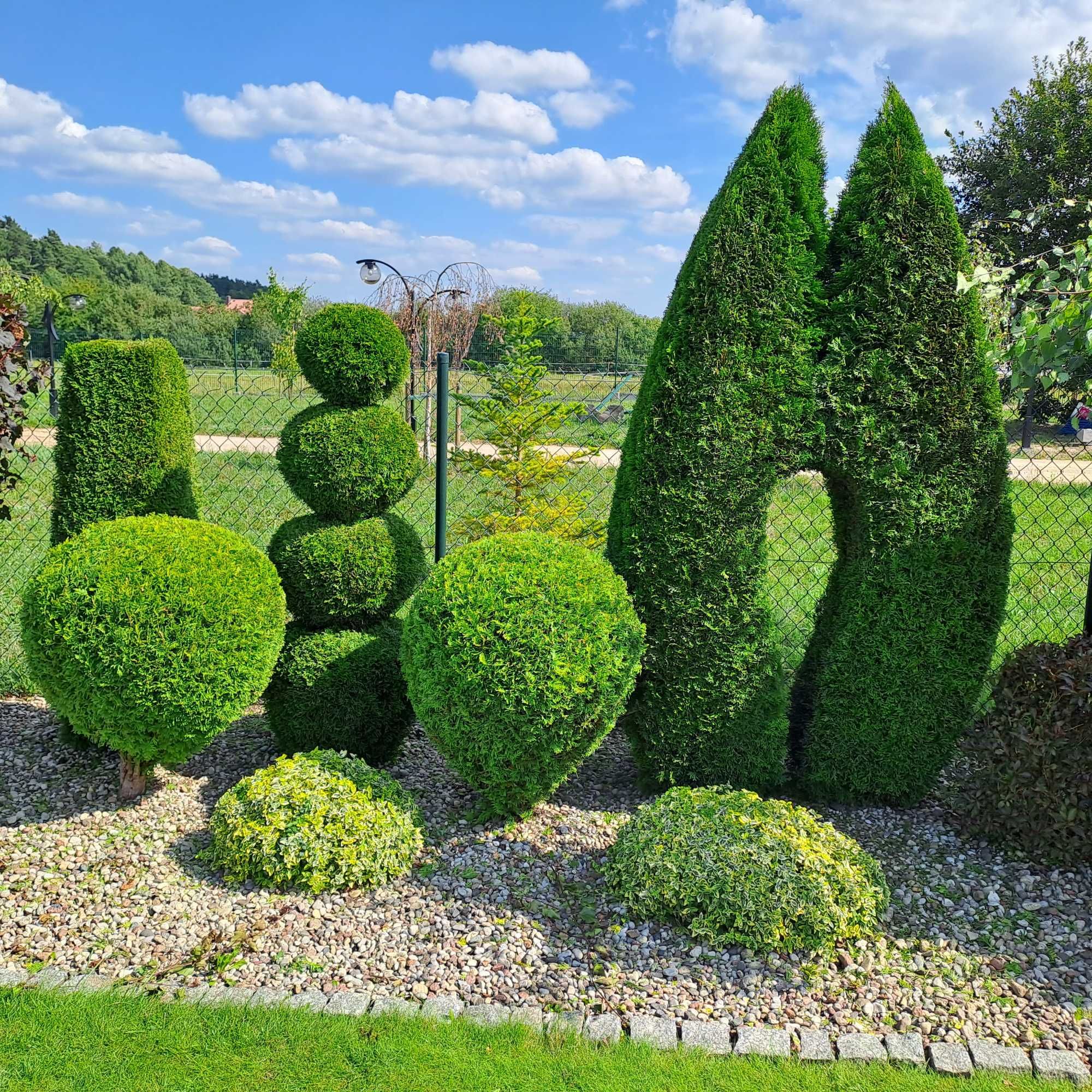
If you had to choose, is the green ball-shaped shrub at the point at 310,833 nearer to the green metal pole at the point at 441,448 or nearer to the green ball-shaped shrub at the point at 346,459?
the green ball-shaped shrub at the point at 346,459

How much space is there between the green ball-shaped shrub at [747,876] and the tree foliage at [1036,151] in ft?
73.9

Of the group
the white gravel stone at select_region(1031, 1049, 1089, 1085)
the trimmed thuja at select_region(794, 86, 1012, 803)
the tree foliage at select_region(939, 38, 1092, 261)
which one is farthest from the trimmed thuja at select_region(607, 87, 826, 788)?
the tree foliage at select_region(939, 38, 1092, 261)

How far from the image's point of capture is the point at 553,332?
2792 centimetres

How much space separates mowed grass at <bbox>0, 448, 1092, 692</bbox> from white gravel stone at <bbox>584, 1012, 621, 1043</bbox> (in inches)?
93.9

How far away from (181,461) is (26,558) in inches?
183

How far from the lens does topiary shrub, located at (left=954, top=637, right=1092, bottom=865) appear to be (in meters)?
3.74

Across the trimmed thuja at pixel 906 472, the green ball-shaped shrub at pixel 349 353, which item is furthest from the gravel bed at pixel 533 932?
the green ball-shaped shrub at pixel 349 353

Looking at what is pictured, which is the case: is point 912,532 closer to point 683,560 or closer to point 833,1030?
point 683,560

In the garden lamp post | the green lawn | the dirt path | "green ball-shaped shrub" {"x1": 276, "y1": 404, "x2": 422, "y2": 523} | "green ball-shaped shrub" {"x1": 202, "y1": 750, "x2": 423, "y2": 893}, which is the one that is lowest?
the green lawn

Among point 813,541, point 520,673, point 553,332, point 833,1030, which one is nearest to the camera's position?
point 833,1030

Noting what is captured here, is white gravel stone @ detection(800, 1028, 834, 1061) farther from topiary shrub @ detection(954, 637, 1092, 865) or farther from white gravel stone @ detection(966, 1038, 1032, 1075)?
topiary shrub @ detection(954, 637, 1092, 865)

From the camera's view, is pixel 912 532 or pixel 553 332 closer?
pixel 912 532

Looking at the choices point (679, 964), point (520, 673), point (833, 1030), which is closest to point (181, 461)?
point (520, 673)

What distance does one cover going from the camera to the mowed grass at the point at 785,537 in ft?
21.9
